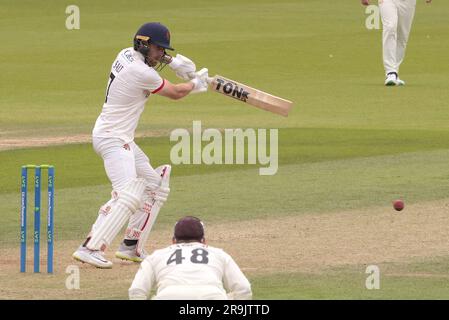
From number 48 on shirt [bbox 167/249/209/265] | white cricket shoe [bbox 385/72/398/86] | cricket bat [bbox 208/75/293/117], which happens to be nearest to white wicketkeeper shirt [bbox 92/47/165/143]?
cricket bat [bbox 208/75/293/117]

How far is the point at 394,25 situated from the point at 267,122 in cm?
481

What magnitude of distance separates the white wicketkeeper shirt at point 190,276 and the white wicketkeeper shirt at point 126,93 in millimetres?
3745

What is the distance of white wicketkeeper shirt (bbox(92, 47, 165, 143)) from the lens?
41.4 feet

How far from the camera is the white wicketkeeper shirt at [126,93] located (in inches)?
497

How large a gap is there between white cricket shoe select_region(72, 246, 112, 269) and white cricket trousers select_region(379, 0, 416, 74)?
48.8 feet

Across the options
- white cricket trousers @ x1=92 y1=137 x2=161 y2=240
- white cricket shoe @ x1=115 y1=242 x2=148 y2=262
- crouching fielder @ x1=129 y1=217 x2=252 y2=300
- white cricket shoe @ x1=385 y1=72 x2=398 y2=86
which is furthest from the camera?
white cricket shoe @ x1=385 y1=72 x2=398 y2=86

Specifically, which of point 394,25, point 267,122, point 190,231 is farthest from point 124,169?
point 394,25

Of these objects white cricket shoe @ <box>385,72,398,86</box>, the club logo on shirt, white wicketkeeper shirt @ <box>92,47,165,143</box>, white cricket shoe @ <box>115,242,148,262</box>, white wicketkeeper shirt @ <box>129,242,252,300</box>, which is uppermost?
white cricket shoe @ <box>385,72,398,86</box>

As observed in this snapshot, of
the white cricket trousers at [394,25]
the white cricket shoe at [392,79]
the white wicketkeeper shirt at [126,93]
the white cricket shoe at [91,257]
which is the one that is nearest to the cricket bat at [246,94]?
the white wicketkeeper shirt at [126,93]

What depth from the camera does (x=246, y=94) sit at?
1348cm

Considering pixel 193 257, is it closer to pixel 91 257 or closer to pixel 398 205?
pixel 91 257

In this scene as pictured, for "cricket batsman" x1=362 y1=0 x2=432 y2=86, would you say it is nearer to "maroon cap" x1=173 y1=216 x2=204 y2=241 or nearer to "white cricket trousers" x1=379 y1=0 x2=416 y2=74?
"white cricket trousers" x1=379 y1=0 x2=416 y2=74

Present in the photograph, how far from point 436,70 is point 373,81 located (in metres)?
2.54
